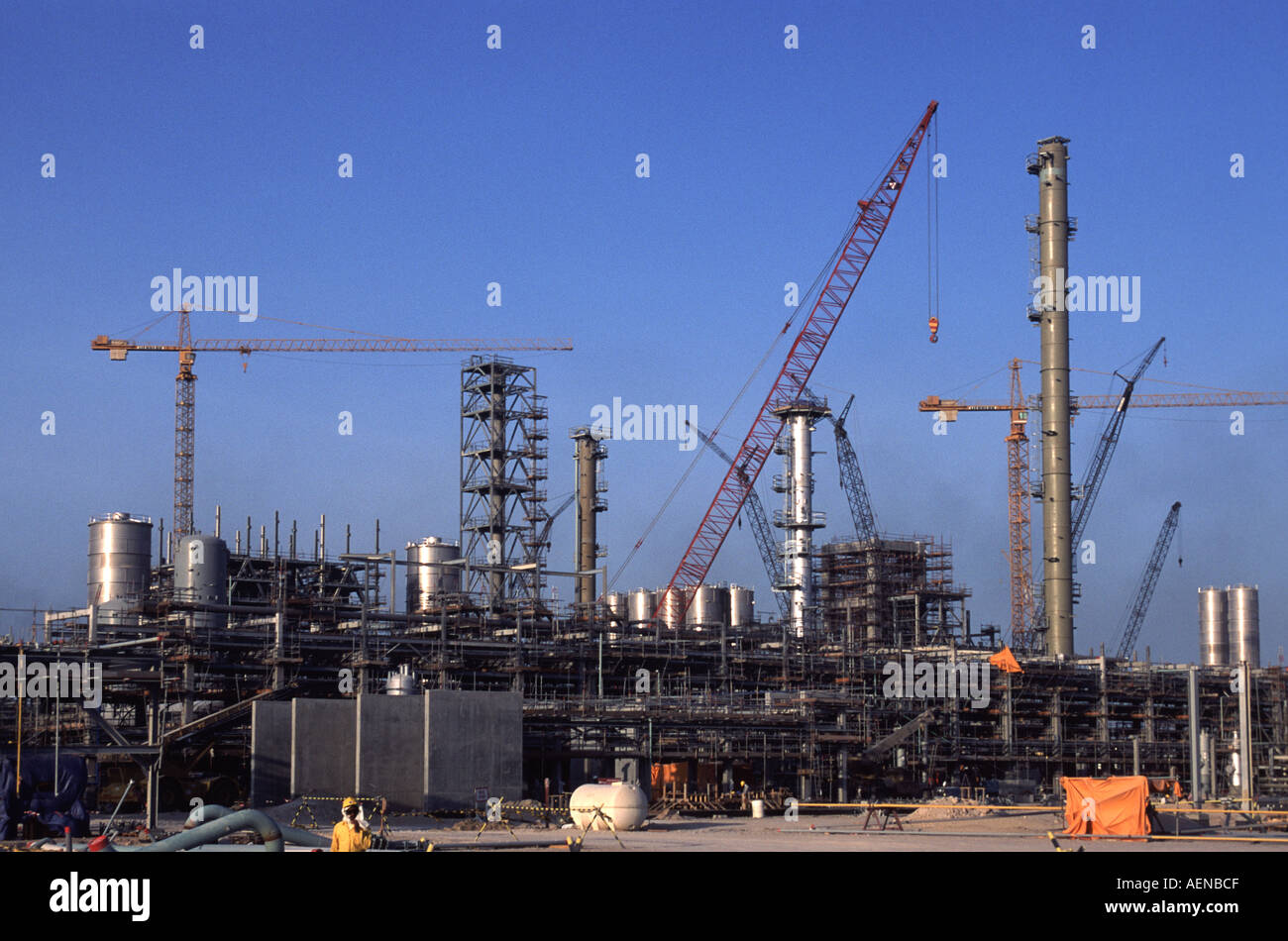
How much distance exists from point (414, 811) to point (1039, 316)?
6530cm

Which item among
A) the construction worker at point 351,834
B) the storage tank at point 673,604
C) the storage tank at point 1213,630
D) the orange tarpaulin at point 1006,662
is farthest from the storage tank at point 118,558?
the storage tank at point 1213,630

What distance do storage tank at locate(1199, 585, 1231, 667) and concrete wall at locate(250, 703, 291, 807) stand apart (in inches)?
3929

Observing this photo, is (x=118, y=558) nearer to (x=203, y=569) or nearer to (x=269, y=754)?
(x=203, y=569)

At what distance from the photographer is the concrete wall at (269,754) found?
238 feet

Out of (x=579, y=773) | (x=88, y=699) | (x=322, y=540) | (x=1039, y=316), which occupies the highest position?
(x=1039, y=316)

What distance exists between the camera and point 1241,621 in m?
145

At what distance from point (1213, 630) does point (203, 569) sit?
98.0 m

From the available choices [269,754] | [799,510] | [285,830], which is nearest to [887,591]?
[799,510]

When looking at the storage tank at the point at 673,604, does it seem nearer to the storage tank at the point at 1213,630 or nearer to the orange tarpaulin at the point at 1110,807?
the storage tank at the point at 1213,630
